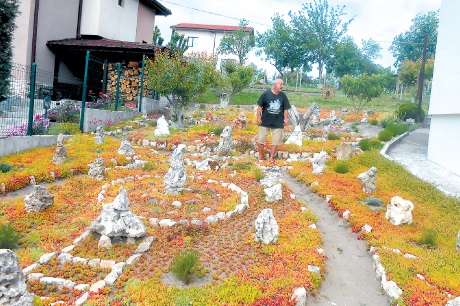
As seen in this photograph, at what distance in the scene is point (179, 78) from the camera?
17.1m

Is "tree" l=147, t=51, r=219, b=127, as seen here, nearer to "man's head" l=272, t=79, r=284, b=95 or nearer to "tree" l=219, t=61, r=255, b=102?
"man's head" l=272, t=79, r=284, b=95

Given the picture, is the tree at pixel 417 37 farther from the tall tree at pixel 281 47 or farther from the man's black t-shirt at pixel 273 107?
the man's black t-shirt at pixel 273 107

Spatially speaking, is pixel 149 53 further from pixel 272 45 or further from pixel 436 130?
pixel 272 45

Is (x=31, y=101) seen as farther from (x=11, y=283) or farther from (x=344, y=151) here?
(x=344, y=151)

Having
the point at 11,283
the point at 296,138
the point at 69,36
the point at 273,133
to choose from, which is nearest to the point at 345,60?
the point at 69,36

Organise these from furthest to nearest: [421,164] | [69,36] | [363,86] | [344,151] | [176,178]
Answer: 1. [363,86]
2. [69,36]
3. [421,164]
4. [344,151]
5. [176,178]

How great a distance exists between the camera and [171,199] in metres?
7.93

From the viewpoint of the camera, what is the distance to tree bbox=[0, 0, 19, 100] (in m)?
13.4

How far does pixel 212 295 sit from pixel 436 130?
1262 centimetres

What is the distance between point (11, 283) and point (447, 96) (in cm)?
1370

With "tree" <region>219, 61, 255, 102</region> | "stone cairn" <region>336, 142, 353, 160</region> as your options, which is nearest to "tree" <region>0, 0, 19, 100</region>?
"stone cairn" <region>336, 142, 353, 160</region>

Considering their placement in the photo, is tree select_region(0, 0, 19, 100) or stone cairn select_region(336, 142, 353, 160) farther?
tree select_region(0, 0, 19, 100)

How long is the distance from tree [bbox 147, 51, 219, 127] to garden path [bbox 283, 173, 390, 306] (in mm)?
10267

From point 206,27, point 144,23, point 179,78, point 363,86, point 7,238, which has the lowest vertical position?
point 7,238
